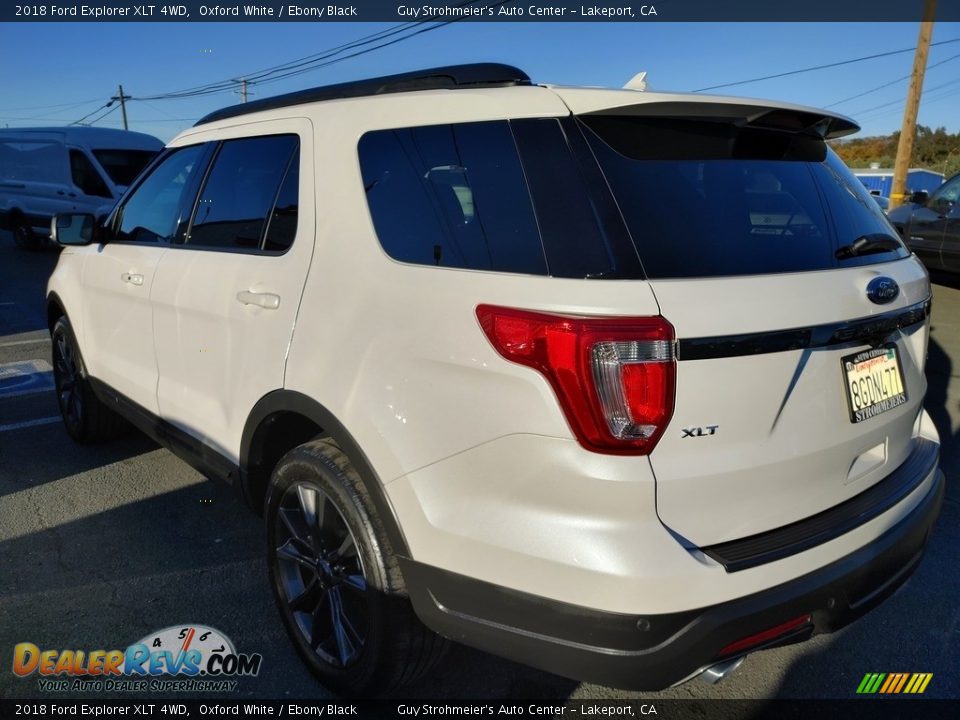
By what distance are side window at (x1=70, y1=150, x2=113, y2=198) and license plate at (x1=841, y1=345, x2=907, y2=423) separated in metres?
15.6

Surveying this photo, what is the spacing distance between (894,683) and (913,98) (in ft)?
60.1

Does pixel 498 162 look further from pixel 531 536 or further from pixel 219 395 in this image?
pixel 219 395

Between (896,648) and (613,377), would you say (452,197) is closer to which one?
(613,377)

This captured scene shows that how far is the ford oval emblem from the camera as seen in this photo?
6.84 ft

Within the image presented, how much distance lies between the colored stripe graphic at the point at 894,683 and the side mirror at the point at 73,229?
4.15 metres

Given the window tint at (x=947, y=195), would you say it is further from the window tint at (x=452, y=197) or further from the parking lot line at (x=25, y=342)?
the parking lot line at (x=25, y=342)

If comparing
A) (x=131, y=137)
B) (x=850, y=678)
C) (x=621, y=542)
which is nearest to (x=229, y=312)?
(x=621, y=542)

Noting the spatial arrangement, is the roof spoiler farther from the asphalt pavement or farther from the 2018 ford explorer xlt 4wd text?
the asphalt pavement

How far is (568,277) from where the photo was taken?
5.96 ft

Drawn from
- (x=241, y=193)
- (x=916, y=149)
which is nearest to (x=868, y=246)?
(x=241, y=193)

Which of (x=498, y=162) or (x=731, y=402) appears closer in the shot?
(x=731, y=402)

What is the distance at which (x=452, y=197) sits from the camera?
2148 mm

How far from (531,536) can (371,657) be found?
30.9 inches

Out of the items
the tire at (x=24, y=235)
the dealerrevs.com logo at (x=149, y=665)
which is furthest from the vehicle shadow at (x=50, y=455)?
the tire at (x=24, y=235)
